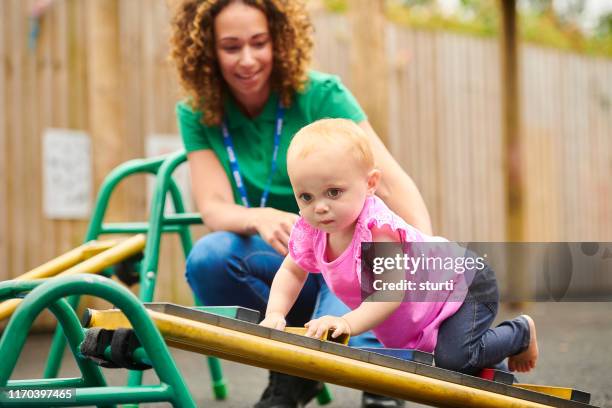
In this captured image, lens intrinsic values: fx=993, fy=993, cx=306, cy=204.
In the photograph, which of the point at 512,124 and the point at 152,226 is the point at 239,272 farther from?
the point at 512,124

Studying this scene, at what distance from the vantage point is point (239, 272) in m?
3.00

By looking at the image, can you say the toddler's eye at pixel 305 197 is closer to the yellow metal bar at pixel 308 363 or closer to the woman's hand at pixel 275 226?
the yellow metal bar at pixel 308 363

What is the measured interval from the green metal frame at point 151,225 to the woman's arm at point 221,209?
0.87ft

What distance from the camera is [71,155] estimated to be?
234 inches

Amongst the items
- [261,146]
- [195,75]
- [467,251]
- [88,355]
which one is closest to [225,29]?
[195,75]

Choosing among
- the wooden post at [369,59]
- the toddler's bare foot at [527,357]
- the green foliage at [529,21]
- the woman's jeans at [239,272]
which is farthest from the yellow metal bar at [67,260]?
the green foliage at [529,21]

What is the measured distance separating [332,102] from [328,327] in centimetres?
111

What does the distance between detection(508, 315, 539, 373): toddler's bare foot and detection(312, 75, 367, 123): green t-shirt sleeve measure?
901 mm

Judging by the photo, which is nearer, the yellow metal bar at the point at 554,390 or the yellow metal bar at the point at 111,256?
the yellow metal bar at the point at 554,390

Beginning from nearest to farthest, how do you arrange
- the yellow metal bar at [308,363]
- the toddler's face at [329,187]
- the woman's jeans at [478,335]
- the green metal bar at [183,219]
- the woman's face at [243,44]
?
the yellow metal bar at [308,363], the toddler's face at [329,187], the woman's jeans at [478,335], the woman's face at [243,44], the green metal bar at [183,219]

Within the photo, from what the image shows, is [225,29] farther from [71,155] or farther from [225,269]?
[71,155]

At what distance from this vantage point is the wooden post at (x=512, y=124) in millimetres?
7043

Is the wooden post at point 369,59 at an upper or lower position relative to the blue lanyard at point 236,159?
upper

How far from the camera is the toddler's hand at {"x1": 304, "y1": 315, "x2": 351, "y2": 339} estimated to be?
2041mm
